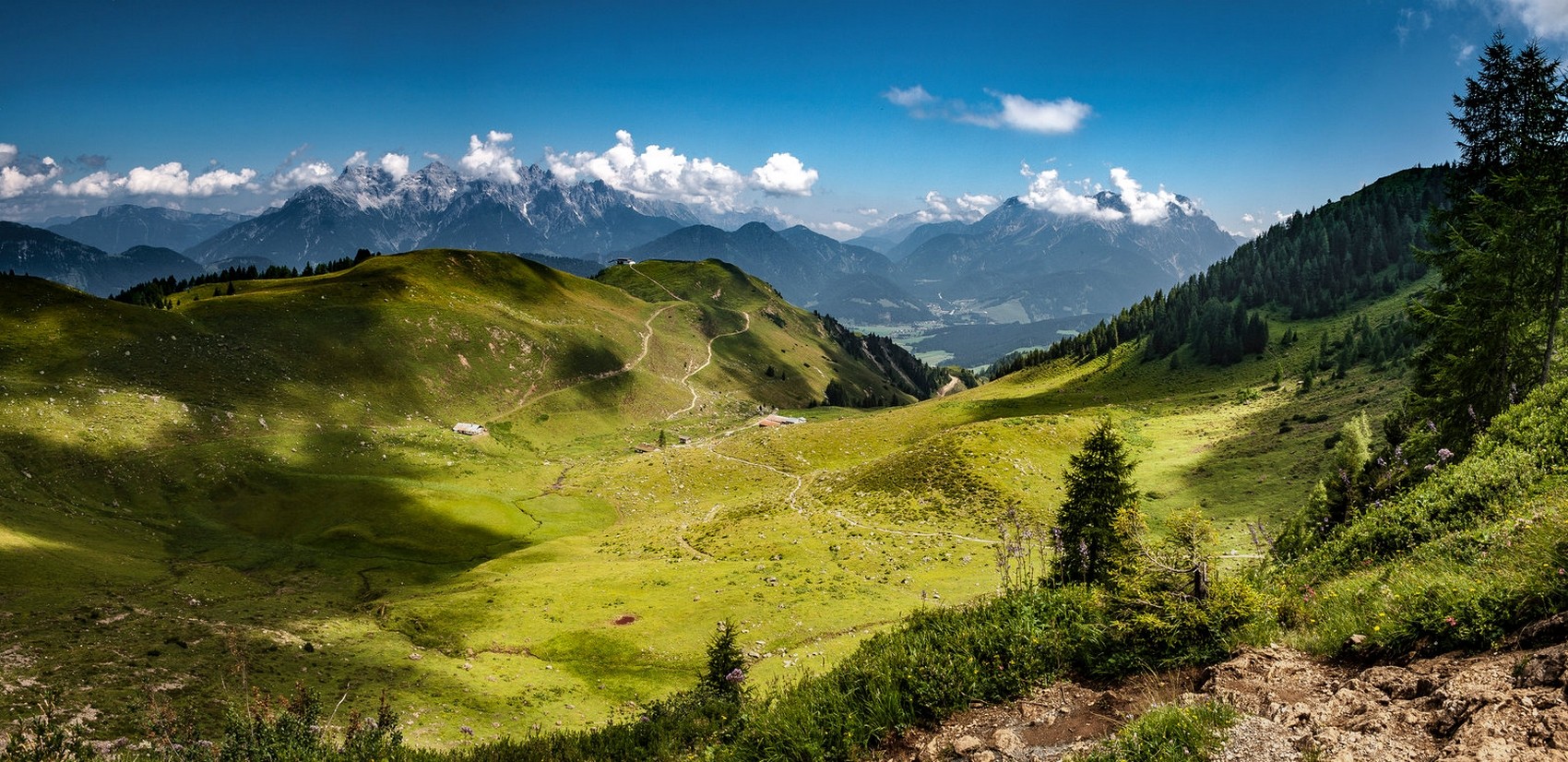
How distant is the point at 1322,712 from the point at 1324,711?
0.13 feet

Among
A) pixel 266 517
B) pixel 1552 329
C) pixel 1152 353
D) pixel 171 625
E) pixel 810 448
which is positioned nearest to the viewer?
pixel 1552 329

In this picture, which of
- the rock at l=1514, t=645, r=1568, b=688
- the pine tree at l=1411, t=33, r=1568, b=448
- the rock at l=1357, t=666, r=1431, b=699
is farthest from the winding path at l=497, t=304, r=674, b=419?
the rock at l=1514, t=645, r=1568, b=688

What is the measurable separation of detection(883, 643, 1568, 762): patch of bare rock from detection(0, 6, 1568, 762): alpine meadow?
1.8 inches

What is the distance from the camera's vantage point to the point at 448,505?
7356 cm

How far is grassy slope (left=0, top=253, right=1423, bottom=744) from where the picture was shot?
32.8m

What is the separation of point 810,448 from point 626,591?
1976 inches

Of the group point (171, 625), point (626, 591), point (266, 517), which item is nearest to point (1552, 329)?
point (626, 591)

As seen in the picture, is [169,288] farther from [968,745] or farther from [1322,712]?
[1322,712]

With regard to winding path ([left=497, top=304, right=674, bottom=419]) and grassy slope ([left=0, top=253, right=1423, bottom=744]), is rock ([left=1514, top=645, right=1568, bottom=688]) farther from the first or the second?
winding path ([left=497, top=304, right=674, bottom=419])

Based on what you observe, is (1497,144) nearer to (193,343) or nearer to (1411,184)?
(193,343)

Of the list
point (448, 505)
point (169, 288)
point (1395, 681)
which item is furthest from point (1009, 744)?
point (169, 288)

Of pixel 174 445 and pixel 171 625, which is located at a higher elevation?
pixel 174 445

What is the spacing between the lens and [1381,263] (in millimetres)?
162250

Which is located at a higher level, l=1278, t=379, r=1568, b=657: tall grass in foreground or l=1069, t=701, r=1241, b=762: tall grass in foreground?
l=1278, t=379, r=1568, b=657: tall grass in foreground
